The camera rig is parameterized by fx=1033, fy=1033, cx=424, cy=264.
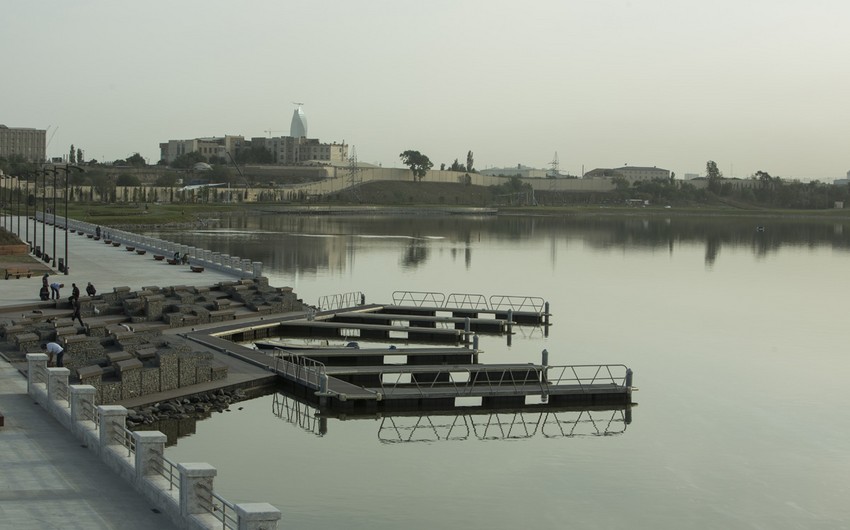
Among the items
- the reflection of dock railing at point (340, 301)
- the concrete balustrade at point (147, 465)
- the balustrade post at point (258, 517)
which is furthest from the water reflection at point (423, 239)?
the balustrade post at point (258, 517)

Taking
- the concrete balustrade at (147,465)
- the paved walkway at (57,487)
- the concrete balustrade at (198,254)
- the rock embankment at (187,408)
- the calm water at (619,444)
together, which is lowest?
the calm water at (619,444)

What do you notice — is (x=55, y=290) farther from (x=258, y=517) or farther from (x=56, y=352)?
(x=258, y=517)

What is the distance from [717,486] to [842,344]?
94.9ft

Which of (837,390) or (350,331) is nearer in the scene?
(837,390)

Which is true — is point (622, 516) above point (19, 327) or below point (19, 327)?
below

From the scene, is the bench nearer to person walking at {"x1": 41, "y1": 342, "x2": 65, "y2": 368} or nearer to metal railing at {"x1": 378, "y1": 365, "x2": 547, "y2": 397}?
metal railing at {"x1": 378, "y1": 365, "x2": 547, "y2": 397}

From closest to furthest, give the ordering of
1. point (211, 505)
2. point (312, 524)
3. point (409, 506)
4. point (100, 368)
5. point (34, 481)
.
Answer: point (211, 505)
point (34, 481)
point (312, 524)
point (409, 506)
point (100, 368)

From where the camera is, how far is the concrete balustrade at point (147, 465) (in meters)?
16.8

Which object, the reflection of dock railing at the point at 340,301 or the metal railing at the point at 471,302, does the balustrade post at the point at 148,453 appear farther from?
the metal railing at the point at 471,302

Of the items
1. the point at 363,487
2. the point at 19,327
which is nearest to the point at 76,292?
the point at 19,327

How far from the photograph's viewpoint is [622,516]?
25.2 meters

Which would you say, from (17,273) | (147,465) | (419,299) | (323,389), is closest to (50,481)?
(147,465)

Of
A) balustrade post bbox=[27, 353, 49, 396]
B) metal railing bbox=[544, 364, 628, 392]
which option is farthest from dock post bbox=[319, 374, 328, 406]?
balustrade post bbox=[27, 353, 49, 396]

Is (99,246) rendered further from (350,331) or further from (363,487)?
(363,487)
